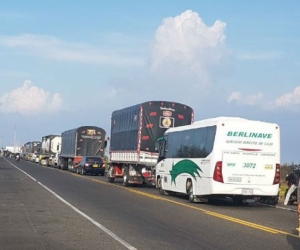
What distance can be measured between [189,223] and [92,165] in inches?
1371

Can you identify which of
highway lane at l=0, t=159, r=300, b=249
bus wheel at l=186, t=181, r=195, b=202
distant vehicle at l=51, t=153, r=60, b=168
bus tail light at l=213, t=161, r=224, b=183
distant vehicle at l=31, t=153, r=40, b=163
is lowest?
highway lane at l=0, t=159, r=300, b=249

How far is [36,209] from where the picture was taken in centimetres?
1714

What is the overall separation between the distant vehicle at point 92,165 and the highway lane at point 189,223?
26.9 metres

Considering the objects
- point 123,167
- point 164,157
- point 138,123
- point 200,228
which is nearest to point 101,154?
point 123,167

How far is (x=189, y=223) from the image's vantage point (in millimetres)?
14422

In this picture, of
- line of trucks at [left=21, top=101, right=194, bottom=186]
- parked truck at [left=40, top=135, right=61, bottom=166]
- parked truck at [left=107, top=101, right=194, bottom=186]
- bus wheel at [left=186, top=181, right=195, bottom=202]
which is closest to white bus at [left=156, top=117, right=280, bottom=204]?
bus wheel at [left=186, top=181, right=195, bottom=202]

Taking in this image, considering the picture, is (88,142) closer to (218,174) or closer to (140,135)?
(140,135)

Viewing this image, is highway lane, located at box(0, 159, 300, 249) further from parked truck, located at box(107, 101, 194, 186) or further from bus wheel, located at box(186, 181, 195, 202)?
parked truck, located at box(107, 101, 194, 186)

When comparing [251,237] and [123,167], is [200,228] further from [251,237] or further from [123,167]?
[123,167]

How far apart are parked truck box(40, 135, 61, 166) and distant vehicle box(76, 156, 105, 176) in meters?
21.6

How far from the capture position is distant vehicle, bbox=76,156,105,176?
48.7 metres

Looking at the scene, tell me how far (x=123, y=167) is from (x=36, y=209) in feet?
50.0

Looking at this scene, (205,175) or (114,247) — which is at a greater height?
(205,175)

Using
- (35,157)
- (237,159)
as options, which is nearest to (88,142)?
(237,159)
